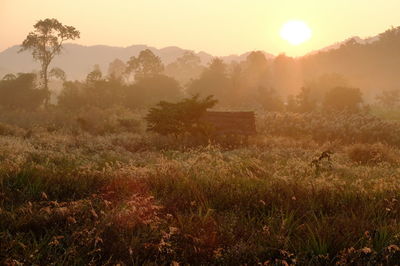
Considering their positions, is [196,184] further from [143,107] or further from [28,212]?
[143,107]

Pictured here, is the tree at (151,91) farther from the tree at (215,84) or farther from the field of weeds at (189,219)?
the field of weeds at (189,219)

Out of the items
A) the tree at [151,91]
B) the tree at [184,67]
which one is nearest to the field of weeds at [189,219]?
the tree at [151,91]

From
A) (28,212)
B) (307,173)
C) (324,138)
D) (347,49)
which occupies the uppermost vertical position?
(347,49)

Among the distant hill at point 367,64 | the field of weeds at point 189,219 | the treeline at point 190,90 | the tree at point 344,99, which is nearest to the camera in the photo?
the field of weeds at point 189,219

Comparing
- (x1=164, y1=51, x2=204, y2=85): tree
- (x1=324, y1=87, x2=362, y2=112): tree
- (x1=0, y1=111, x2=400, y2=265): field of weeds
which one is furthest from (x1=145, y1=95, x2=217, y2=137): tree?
(x1=164, y1=51, x2=204, y2=85): tree

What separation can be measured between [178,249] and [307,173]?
452 centimetres

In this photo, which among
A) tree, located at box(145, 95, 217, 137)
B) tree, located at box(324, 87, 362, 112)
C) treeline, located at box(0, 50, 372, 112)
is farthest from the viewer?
treeline, located at box(0, 50, 372, 112)

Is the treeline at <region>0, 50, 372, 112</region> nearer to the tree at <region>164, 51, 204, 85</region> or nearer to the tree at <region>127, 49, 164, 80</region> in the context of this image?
the tree at <region>127, 49, 164, 80</region>

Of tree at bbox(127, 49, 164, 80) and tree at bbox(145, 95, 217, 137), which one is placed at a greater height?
tree at bbox(127, 49, 164, 80)

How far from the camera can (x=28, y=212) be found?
4.40 metres

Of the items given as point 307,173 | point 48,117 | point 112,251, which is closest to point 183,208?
point 112,251

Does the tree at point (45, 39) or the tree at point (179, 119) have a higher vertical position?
the tree at point (45, 39)

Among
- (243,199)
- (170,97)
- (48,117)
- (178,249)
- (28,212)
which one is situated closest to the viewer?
(178,249)

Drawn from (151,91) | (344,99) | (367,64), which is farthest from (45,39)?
(367,64)
